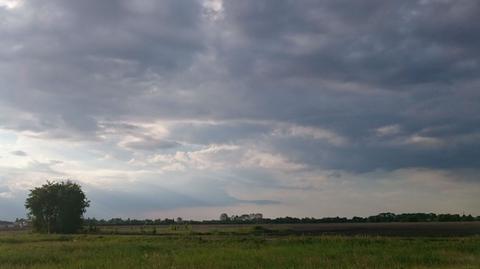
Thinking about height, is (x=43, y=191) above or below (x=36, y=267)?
above

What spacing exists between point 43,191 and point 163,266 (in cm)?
8327

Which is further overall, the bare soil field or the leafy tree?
the leafy tree

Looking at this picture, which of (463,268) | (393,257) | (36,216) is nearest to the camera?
(463,268)

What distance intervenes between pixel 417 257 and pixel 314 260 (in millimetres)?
7597

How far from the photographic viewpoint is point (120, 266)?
26.3 metres

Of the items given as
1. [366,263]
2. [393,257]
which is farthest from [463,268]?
[393,257]

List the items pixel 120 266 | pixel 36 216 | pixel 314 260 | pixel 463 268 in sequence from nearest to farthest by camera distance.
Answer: pixel 463 268
pixel 120 266
pixel 314 260
pixel 36 216

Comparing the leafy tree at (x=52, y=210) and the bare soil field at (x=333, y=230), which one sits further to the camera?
the leafy tree at (x=52, y=210)

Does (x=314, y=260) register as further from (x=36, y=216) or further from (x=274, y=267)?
(x=36, y=216)

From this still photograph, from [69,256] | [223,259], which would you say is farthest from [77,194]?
[223,259]

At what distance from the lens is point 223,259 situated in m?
30.2

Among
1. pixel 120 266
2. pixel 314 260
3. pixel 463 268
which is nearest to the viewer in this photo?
pixel 463 268

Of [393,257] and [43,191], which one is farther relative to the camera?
[43,191]

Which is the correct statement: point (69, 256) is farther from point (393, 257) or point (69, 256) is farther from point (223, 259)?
point (393, 257)
